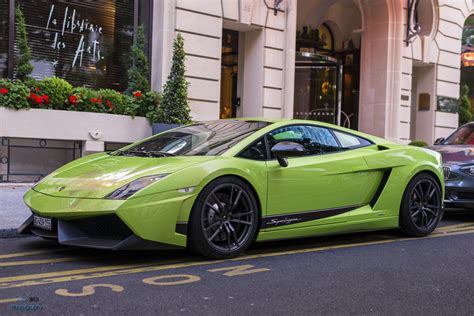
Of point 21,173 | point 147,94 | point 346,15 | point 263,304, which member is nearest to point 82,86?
point 147,94

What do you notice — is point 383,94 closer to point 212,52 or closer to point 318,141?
point 212,52

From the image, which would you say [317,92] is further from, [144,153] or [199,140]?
[144,153]

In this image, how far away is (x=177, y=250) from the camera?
578cm

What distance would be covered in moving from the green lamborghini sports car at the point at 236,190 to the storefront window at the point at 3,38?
5.88 meters

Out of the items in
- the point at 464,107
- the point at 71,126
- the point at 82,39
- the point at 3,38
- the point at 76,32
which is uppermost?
the point at 76,32

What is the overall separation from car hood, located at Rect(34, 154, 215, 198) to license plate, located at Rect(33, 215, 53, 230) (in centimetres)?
23

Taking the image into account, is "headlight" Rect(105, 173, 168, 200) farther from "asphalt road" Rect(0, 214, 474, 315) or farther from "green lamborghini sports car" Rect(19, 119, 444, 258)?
"asphalt road" Rect(0, 214, 474, 315)

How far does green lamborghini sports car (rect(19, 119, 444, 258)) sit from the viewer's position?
4.95m

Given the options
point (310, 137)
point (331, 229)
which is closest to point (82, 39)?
point (310, 137)

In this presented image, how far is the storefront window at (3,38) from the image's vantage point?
Answer: 36.3 ft

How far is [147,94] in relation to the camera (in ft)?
39.9

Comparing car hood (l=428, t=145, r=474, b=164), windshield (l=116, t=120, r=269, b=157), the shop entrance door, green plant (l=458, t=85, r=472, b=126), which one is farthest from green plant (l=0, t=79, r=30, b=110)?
green plant (l=458, t=85, r=472, b=126)

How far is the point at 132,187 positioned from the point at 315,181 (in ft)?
6.41

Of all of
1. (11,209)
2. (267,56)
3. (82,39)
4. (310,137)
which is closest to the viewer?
(310,137)
